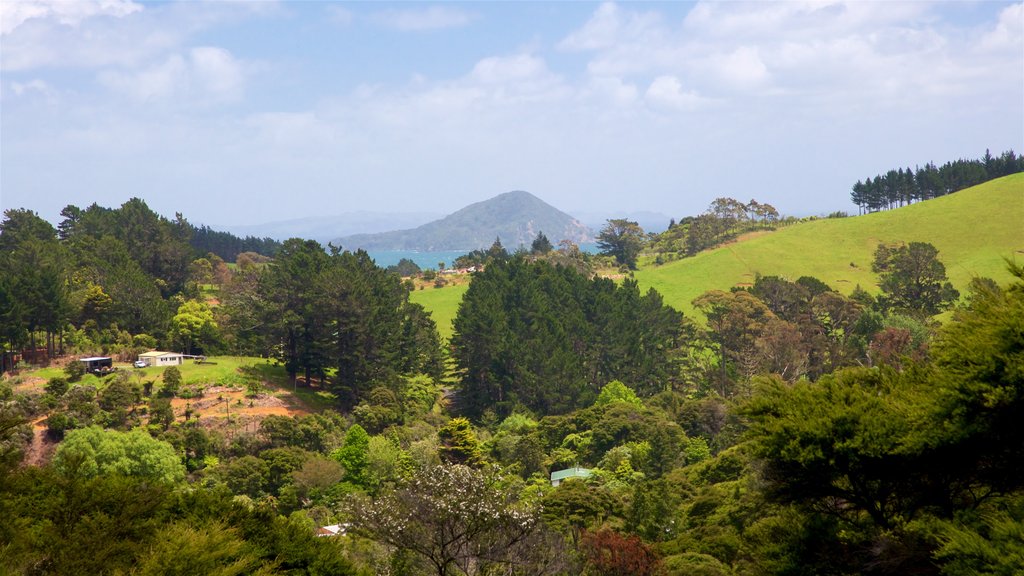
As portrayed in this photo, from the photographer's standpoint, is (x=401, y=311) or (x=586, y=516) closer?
(x=586, y=516)

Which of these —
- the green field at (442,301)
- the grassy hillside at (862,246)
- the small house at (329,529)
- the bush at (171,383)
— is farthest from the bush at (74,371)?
the grassy hillside at (862,246)

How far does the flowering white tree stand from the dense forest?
9cm

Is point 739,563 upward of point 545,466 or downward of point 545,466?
upward

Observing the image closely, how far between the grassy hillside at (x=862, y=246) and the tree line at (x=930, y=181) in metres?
11.1

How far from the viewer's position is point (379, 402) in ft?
172

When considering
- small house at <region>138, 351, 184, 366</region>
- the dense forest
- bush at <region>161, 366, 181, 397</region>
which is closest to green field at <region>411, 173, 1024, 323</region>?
the dense forest

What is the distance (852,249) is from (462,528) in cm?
8769

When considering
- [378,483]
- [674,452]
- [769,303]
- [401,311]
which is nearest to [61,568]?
[378,483]

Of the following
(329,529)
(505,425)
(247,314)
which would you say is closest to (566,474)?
(505,425)

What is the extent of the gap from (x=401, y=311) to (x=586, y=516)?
37.3m

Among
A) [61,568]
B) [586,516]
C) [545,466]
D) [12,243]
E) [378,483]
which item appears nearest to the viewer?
[61,568]

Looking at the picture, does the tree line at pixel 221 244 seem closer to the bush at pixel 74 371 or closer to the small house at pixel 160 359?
the small house at pixel 160 359

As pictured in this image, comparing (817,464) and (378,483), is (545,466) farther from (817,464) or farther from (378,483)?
(817,464)

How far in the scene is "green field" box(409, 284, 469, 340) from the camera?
272 ft
